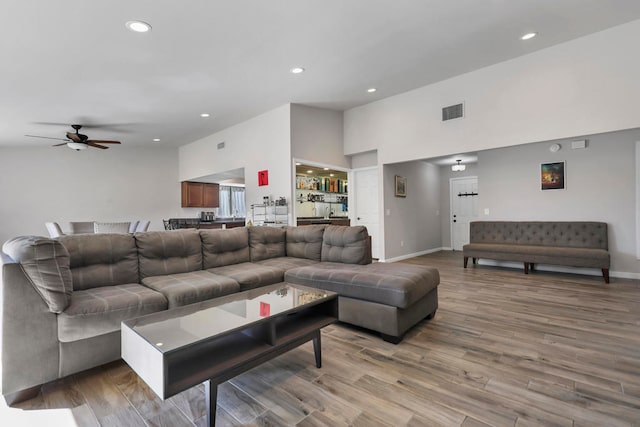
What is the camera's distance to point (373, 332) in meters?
2.84

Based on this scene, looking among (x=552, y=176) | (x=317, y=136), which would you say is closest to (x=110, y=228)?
(x=317, y=136)

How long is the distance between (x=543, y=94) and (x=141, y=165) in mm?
9209

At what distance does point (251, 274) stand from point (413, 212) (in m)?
5.15

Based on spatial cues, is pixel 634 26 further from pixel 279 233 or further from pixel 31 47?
pixel 31 47

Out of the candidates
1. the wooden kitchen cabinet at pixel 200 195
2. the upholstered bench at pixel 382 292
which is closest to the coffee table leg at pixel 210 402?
the upholstered bench at pixel 382 292

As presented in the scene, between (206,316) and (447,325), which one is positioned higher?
(206,316)

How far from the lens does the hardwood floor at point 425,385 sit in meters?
1.65

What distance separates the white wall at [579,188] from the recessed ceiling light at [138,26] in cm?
602

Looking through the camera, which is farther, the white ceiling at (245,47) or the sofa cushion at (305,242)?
the sofa cushion at (305,242)

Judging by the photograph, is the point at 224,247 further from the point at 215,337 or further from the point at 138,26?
the point at 138,26

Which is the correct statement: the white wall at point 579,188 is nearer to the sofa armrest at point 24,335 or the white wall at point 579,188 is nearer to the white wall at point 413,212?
the white wall at point 413,212

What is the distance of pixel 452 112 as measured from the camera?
16.6ft

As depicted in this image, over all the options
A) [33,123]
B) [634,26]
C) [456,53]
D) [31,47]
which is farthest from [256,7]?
[33,123]

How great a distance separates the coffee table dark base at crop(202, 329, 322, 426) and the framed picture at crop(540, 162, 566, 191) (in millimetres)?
5516
